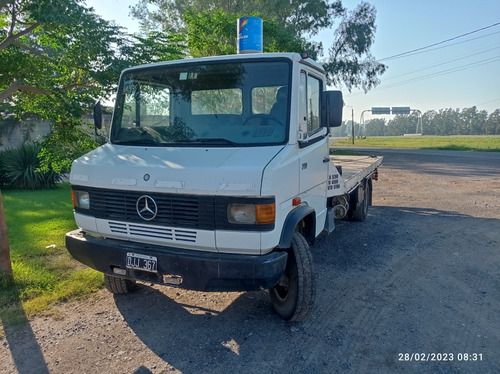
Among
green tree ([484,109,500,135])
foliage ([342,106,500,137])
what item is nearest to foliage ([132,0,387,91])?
foliage ([342,106,500,137])

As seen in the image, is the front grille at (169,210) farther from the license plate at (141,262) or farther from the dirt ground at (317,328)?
the dirt ground at (317,328)

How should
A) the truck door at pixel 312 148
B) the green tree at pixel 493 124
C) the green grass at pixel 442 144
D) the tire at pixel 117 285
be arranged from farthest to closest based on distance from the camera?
the green tree at pixel 493 124 < the green grass at pixel 442 144 < the tire at pixel 117 285 < the truck door at pixel 312 148

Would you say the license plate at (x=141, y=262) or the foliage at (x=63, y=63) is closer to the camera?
the license plate at (x=141, y=262)

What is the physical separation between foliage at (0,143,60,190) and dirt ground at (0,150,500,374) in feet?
29.1

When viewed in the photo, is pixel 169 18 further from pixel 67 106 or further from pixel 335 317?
pixel 335 317

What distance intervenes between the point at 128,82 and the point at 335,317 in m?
3.31

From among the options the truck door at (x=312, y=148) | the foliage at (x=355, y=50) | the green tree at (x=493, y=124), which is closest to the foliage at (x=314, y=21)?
the foliage at (x=355, y=50)

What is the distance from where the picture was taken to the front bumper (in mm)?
3193

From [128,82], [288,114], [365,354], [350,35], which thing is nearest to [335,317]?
[365,354]

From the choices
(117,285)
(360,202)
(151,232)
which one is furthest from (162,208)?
(360,202)

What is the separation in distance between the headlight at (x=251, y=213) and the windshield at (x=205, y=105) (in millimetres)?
716

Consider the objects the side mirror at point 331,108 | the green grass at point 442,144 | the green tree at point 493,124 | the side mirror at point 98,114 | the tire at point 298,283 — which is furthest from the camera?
the green tree at point 493,124

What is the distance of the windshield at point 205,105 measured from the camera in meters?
3.78

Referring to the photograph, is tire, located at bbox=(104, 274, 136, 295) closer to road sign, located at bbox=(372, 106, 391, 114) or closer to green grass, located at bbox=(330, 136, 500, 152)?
green grass, located at bbox=(330, 136, 500, 152)
